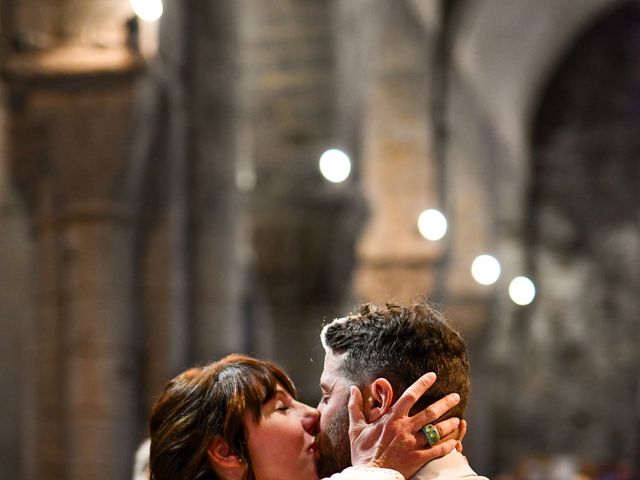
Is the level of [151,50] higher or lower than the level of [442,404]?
higher

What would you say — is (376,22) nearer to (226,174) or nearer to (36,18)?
(226,174)

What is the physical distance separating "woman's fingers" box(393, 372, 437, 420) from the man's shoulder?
0.13 metres

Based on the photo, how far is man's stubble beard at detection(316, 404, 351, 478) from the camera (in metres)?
2.49

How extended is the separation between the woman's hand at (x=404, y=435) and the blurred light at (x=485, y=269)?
11462 millimetres

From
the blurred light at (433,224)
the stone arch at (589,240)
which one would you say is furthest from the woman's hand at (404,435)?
the stone arch at (589,240)

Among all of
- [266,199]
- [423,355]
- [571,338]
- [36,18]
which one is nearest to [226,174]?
[266,199]

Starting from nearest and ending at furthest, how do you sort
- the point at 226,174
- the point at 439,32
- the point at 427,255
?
the point at 226,174 < the point at 427,255 < the point at 439,32

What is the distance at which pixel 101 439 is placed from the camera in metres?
6.62

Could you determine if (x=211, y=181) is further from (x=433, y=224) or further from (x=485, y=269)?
(x=485, y=269)

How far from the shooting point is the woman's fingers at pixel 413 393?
7.74 ft

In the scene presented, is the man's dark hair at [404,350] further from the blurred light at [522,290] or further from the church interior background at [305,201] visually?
the blurred light at [522,290]

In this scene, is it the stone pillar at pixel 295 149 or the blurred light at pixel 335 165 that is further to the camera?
the stone pillar at pixel 295 149

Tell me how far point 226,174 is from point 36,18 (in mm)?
2083

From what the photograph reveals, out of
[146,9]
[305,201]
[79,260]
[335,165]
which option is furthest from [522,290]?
[146,9]
